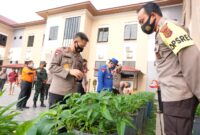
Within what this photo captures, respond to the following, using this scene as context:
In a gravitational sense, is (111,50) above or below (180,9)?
below

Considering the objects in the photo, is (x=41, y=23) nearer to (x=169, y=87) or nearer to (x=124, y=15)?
(x=124, y=15)

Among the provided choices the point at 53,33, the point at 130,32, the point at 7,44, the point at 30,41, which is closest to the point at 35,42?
the point at 30,41

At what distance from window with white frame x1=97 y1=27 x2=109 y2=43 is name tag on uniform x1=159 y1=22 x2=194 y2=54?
19.8 m

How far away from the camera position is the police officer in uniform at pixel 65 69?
2709 millimetres

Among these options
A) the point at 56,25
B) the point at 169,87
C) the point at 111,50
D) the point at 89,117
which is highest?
the point at 56,25

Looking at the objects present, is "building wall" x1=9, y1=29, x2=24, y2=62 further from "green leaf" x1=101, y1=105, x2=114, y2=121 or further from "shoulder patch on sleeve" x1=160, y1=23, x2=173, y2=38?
"green leaf" x1=101, y1=105, x2=114, y2=121

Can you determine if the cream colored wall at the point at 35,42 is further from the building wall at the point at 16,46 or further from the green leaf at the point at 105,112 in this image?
the green leaf at the point at 105,112

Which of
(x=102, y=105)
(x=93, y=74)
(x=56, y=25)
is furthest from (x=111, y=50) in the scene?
(x=102, y=105)

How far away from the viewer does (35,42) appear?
26.6 m

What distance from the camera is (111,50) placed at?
20.9m

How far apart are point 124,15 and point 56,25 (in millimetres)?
7623

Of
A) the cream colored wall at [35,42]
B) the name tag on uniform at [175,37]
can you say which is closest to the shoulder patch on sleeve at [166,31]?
the name tag on uniform at [175,37]

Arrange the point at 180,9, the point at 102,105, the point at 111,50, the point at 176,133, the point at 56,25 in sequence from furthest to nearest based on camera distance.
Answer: the point at 56,25
the point at 111,50
the point at 180,9
the point at 176,133
the point at 102,105

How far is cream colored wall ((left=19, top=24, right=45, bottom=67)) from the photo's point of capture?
85.1 ft
